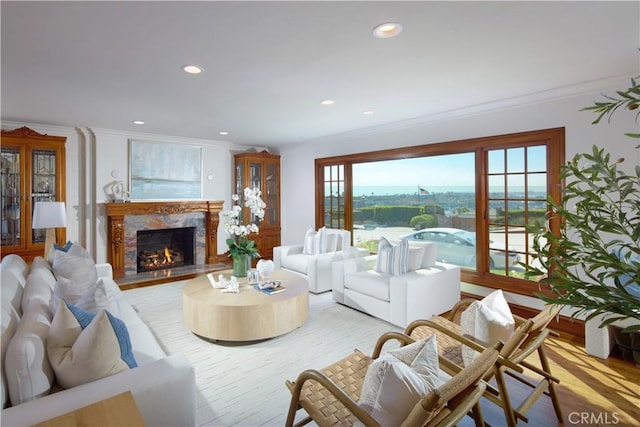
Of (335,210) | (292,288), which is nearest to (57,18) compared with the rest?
(292,288)

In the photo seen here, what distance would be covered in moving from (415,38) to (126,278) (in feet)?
17.6

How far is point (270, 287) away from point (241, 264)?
1.92 feet

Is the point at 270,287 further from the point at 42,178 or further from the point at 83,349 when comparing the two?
the point at 42,178

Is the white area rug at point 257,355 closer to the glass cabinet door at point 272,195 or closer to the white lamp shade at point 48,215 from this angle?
the white lamp shade at point 48,215

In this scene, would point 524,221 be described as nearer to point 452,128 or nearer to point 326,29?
point 452,128

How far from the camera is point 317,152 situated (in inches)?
252

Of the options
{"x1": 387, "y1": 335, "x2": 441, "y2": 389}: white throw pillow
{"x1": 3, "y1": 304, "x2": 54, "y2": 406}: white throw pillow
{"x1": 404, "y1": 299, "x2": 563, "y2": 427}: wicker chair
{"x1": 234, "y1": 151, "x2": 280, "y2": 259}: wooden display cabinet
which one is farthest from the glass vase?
{"x1": 234, "y1": 151, "x2": 280, "y2": 259}: wooden display cabinet

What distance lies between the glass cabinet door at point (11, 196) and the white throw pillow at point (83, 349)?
4.20 metres

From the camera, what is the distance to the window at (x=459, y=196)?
3777 millimetres

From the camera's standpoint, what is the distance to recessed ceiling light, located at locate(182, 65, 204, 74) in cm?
268

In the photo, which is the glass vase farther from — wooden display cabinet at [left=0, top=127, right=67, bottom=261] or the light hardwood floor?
wooden display cabinet at [left=0, top=127, right=67, bottom=261]

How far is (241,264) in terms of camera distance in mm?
3877

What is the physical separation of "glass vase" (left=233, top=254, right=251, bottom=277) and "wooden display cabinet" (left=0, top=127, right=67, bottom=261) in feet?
10.2

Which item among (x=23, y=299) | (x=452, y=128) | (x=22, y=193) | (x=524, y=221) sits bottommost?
(x=23, y=299)
